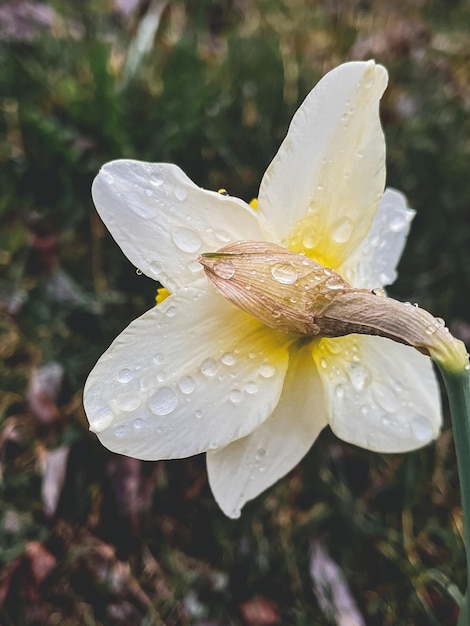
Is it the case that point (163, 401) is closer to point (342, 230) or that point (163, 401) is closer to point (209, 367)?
point (209, 367)

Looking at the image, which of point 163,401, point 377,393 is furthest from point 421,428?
point 163,401

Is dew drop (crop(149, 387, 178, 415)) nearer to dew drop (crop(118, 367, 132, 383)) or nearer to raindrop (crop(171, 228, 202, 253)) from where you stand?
dew drop (crop(118, 367, 132, 383))

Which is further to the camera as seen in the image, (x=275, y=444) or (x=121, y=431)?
(x=275, y=444)

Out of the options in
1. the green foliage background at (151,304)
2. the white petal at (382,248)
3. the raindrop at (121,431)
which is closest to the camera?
the raindrop at (121,431)

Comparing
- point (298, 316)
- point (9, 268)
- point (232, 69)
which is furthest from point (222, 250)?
point (232, 69)

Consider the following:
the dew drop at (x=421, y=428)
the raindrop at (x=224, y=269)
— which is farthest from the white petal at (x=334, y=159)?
the dew drop at (x=421, y=428)

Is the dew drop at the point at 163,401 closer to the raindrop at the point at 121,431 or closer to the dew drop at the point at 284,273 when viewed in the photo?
the raindrop at the point at 121,431

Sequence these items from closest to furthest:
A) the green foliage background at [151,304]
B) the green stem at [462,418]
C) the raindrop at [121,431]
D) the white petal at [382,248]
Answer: the green stem at [462,418], the raindrop at [121,431], the white petal at [382,248], the green foliage background at [151,304]

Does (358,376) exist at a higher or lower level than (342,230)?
lower
